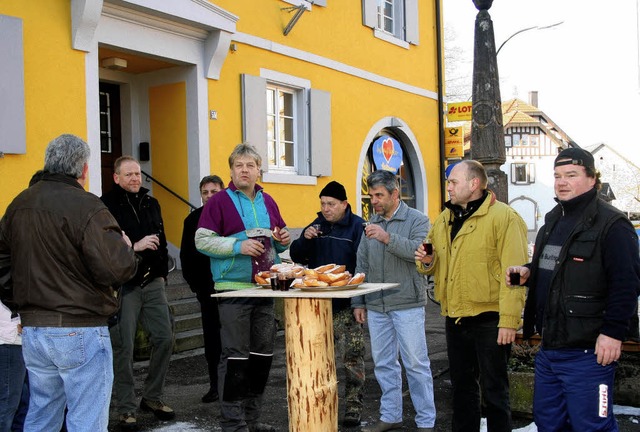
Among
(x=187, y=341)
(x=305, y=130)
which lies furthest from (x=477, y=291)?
(x=305, y=130)

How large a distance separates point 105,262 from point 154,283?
2.35 m

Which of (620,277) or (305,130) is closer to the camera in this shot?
(620,277)

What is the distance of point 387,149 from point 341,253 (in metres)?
9.30

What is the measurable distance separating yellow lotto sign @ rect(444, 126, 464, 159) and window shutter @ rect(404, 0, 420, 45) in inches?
88.8

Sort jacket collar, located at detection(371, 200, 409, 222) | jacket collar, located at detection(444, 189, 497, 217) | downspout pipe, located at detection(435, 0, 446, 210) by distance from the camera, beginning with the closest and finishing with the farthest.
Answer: jacket collar, located at detection(444, 189, 497, 217) → jacket collar, located at detection(371, 200, 409, 222) → downspout pipe, located at detection(435, 0, 446, 210)

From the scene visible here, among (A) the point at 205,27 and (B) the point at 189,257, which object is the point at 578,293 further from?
(A) the point at 205,27

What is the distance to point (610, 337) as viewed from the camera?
358 cm

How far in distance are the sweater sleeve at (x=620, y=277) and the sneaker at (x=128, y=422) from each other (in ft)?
11.0

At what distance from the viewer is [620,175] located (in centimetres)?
6147

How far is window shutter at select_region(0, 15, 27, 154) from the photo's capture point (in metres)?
7.49

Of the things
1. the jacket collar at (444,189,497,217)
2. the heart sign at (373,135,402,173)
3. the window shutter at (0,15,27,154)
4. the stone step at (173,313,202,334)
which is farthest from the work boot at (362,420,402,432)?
the heart sign at (373,135,402,173)

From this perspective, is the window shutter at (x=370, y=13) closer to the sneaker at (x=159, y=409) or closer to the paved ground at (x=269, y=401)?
the paved ground at (x=269, y=401)

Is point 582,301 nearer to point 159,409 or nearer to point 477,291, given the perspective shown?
point 477,291

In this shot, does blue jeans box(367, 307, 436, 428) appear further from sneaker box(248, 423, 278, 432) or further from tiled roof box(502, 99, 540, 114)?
tiled roof box(502, 99, 540, 114)
